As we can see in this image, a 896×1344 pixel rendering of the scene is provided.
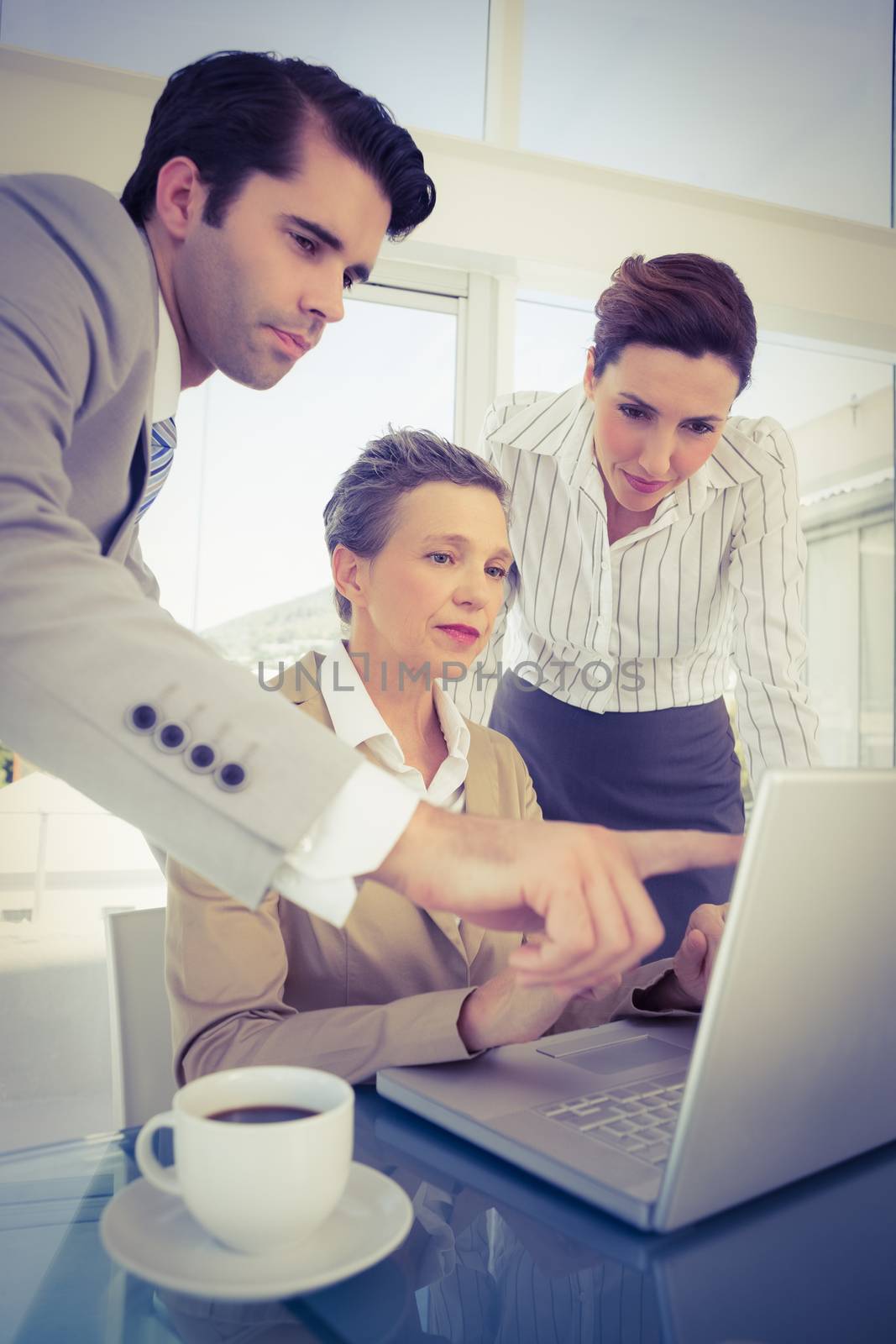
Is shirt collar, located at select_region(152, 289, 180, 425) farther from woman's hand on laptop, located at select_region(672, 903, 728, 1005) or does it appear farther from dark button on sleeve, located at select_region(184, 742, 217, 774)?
→ woman's hand on laptop, located at select_region(672, 903, 728, 1005)

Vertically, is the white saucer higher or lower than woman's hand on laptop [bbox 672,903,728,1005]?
lower

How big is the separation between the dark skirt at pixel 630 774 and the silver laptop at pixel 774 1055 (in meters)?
1.29

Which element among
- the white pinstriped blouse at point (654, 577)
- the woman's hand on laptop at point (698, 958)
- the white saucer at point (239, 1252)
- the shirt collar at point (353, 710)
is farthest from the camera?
the white pinstriped blouse at point (654, 577)

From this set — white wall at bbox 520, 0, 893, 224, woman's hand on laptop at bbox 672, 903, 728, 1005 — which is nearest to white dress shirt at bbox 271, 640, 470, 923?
woman's hand on laptop at bbox 672, 903, 728, 1005

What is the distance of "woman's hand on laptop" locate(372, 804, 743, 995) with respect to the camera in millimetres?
652

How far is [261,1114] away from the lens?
617 millimetres

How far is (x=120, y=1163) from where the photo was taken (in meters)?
0.75

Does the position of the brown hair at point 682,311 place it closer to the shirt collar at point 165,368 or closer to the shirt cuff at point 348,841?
the shirt collar at point 165,368

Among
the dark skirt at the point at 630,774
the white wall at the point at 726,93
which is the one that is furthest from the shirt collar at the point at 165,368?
the white wall at the point at 726,93

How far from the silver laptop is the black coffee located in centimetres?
17

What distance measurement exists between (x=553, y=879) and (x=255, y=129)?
968 millimetres

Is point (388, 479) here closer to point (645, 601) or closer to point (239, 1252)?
point (645, 601)

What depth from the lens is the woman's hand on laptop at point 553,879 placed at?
652 millimetres

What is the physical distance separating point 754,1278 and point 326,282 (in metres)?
1.07
